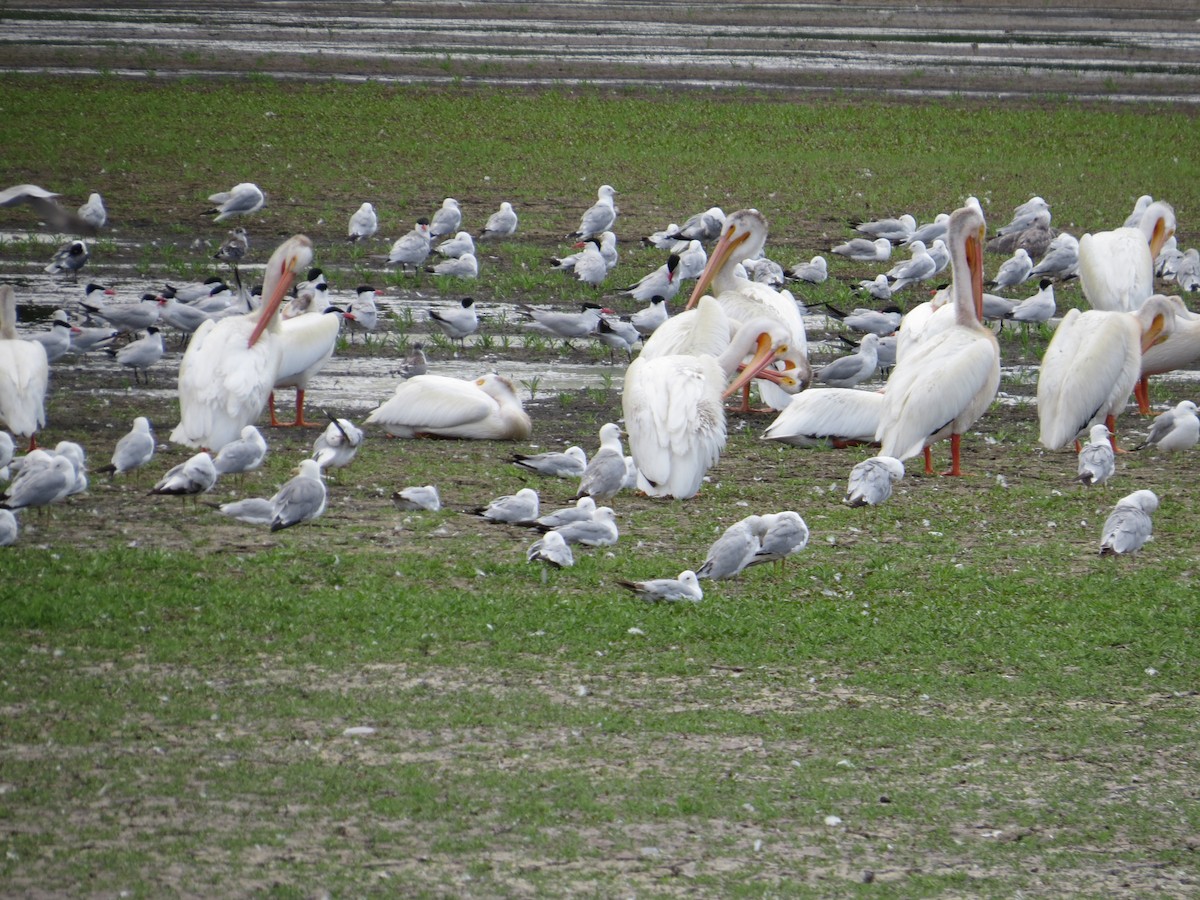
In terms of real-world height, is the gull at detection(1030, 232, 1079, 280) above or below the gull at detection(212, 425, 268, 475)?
above

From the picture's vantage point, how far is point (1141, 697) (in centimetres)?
590

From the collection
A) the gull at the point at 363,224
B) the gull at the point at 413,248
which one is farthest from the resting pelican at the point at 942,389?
the gull at the point at 363,224

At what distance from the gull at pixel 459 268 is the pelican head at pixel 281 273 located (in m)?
3.25

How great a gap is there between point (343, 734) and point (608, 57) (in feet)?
81.4

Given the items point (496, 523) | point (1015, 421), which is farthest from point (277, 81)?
point (496, 523)

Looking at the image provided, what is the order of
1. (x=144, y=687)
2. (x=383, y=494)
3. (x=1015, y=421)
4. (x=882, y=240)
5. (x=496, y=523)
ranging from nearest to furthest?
(x=144, y=687), (x=496, y=523), (x=383, y=494), (x=1015, y=421), (x=882, y=240)

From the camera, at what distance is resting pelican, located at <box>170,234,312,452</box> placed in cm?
900

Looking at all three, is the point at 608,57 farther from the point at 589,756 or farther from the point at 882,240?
the point at 589,756

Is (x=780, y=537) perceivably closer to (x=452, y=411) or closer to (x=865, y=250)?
(x=452, y=411)

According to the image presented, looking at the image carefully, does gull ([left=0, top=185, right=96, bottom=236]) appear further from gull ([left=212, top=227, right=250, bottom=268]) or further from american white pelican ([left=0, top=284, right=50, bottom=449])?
gull ([left=212, top=227, right=250, bottom=268])

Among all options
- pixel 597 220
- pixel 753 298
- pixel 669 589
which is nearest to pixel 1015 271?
pixel 753 298

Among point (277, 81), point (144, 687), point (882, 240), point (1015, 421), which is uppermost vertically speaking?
point (277, 81)

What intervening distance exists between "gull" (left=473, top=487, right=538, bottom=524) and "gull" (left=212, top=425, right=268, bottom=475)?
4.41 feet

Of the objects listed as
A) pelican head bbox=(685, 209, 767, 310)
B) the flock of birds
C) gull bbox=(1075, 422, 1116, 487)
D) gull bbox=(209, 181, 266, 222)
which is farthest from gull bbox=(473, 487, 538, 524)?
gull bbox=(209, 181, 266, 222)
